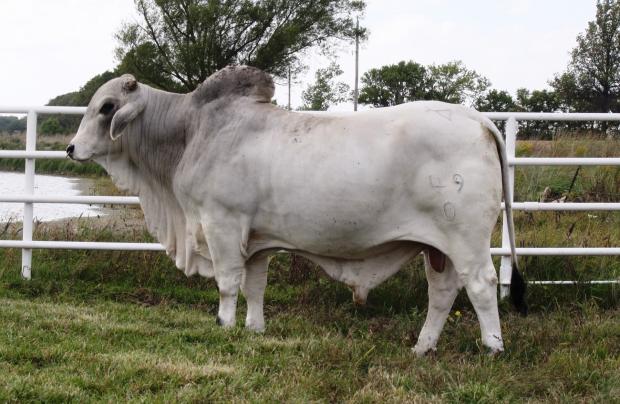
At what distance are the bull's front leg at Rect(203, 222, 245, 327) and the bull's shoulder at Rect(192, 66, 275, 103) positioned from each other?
2.84 ft

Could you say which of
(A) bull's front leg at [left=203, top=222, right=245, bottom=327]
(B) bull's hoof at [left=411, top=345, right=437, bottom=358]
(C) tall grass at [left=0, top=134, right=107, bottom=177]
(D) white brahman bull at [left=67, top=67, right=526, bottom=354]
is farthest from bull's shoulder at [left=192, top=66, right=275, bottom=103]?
(C) tall grass at [left=0, top=134, right=107, bottom=177]

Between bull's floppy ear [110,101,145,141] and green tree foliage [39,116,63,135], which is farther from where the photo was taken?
green tree foliage [39,116,63,135]

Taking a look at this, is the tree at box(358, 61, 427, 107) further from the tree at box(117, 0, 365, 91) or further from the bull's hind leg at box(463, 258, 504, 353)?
the bull's hind leg at box(463, 258, 504, 353)

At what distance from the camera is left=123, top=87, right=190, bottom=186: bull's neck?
4.99 m

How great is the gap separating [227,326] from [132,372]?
116cm

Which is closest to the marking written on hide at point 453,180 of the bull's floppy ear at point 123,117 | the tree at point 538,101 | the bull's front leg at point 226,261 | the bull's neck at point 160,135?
the bull's front leg at point 226,261

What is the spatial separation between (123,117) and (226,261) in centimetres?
117

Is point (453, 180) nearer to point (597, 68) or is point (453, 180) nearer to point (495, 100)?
point (597, 68)

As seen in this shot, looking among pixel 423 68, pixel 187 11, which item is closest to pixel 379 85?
pixel 423 68

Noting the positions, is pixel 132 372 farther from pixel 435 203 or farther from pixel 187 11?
pixel 187 11

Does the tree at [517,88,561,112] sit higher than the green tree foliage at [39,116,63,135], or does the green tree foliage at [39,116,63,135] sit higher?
the tree at [517,88,561,112]

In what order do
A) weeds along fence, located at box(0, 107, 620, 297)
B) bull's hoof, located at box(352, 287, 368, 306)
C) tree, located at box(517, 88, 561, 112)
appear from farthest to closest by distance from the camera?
1. tree, located at box(517, 88, 561, 112)
2. weeds along fence, located at box(0, 107, 620, 297)
3. bull's hoof, located at box(352, 287, 368, 306)

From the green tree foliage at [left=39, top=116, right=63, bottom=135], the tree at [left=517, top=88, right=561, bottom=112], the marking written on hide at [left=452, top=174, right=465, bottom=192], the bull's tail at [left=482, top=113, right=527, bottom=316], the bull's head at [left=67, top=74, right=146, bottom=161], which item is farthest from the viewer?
the tree at [left=517, top=88, right=561, bottom=112]

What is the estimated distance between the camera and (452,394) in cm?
357
